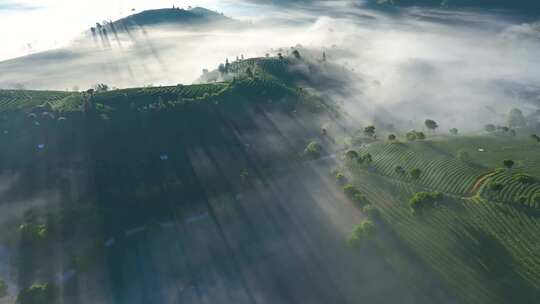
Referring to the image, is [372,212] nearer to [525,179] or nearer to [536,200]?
[536,200]

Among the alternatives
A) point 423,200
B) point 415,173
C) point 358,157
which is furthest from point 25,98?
point 423,200

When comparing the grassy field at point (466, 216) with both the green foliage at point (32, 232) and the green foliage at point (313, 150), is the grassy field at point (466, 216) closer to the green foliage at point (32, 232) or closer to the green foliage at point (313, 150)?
the green foliage at point (313, 150)

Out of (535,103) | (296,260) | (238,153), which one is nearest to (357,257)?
(296,260)

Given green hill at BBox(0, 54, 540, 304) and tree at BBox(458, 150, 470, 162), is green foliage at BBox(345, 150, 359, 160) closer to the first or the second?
green hill at BBox(0, 54, 540, 304)

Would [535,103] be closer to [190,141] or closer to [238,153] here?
[238,153]

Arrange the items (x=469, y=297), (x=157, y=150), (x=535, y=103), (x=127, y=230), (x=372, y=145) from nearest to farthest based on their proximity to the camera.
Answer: (x=469, y=297) < (x=127, y=230) < (x=157, y=150) < (x=372, y=145) < (x=535, y=103)

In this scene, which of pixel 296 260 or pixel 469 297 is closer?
pixel 469 297

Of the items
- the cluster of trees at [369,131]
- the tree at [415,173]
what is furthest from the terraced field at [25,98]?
the tree at [415,173]

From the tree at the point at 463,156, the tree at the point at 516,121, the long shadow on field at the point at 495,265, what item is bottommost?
the tree at the point at 516,121
